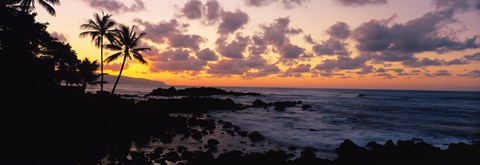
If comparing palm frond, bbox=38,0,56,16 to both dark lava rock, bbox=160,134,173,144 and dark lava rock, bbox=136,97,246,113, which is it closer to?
dark lava rock, bbox=136,97,246,113

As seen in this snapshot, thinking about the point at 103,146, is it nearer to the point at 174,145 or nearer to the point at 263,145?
the point at 174,145

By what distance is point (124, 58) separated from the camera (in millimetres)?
29484

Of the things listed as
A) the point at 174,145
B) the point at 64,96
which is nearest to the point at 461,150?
the point at 174,145

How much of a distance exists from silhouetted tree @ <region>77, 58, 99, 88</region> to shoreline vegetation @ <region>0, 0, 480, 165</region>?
692 inches

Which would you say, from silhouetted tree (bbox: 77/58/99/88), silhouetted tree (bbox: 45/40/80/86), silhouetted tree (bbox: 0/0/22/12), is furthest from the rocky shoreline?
silhouetted tree (bbox: 77/58/99/88)

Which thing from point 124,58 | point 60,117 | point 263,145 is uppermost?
point 124,58

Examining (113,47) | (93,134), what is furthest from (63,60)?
(93,134)

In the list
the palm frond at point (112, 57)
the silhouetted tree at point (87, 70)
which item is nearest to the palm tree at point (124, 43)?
the palm frond at point (112, 57)

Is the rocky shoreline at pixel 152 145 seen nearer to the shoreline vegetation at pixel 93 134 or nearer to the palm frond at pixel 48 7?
the shoreline vegetation at pixel 93 134

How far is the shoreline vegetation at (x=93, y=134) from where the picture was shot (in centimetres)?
1260

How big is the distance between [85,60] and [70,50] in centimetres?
446

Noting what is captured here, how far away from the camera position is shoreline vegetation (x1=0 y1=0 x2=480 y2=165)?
12.6 m

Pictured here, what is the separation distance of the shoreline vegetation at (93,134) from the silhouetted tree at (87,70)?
17.6m

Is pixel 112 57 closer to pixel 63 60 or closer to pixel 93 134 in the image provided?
pixel 63 60
